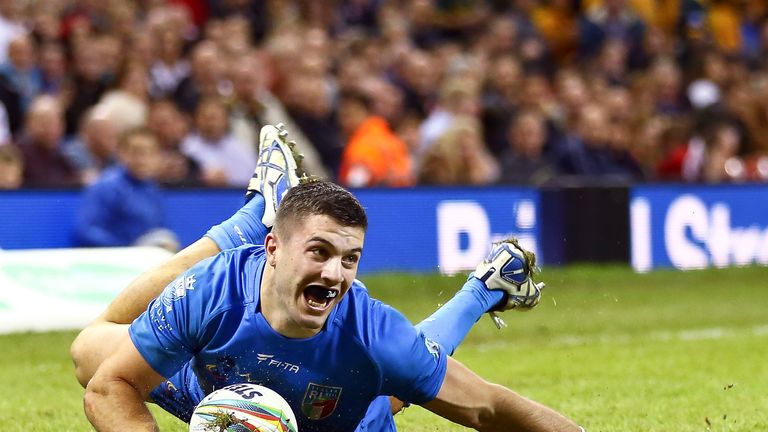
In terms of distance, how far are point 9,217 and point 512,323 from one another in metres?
4.72

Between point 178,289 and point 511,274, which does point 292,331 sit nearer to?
Result: point 178,289

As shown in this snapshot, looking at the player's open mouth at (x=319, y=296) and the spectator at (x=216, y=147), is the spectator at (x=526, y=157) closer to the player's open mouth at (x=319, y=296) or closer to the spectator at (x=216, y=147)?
the spectator at (x=216, y=147)

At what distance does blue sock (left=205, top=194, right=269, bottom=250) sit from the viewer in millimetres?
6871

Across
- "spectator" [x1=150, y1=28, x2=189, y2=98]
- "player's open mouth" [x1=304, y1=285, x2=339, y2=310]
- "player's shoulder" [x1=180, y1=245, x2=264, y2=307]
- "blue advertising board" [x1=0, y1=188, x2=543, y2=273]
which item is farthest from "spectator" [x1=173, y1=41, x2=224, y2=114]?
"player's open mouth" [x1=304, y1=285, x2=339, y2=310]

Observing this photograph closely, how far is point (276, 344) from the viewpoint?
548 centimetres

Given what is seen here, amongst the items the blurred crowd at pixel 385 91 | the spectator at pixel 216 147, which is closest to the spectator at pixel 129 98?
the blurred crowd at pixel 385 91

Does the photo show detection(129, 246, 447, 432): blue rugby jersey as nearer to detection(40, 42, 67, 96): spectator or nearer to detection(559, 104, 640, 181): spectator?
detection(40, 42, 67, 96): spectator

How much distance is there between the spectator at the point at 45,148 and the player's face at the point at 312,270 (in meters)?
7.83

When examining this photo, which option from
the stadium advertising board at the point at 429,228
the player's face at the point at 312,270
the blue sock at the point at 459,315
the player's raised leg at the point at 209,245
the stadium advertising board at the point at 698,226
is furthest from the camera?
the stadium advertising board at the point at 698,226

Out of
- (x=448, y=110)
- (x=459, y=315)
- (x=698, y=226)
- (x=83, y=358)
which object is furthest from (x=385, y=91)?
(x=83, y=358)

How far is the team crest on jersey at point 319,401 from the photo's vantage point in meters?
5.67

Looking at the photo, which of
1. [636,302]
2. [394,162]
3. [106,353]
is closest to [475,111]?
[394,162]

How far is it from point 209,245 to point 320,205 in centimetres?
159

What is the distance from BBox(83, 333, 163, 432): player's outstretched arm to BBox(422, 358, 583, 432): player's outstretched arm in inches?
46.5
